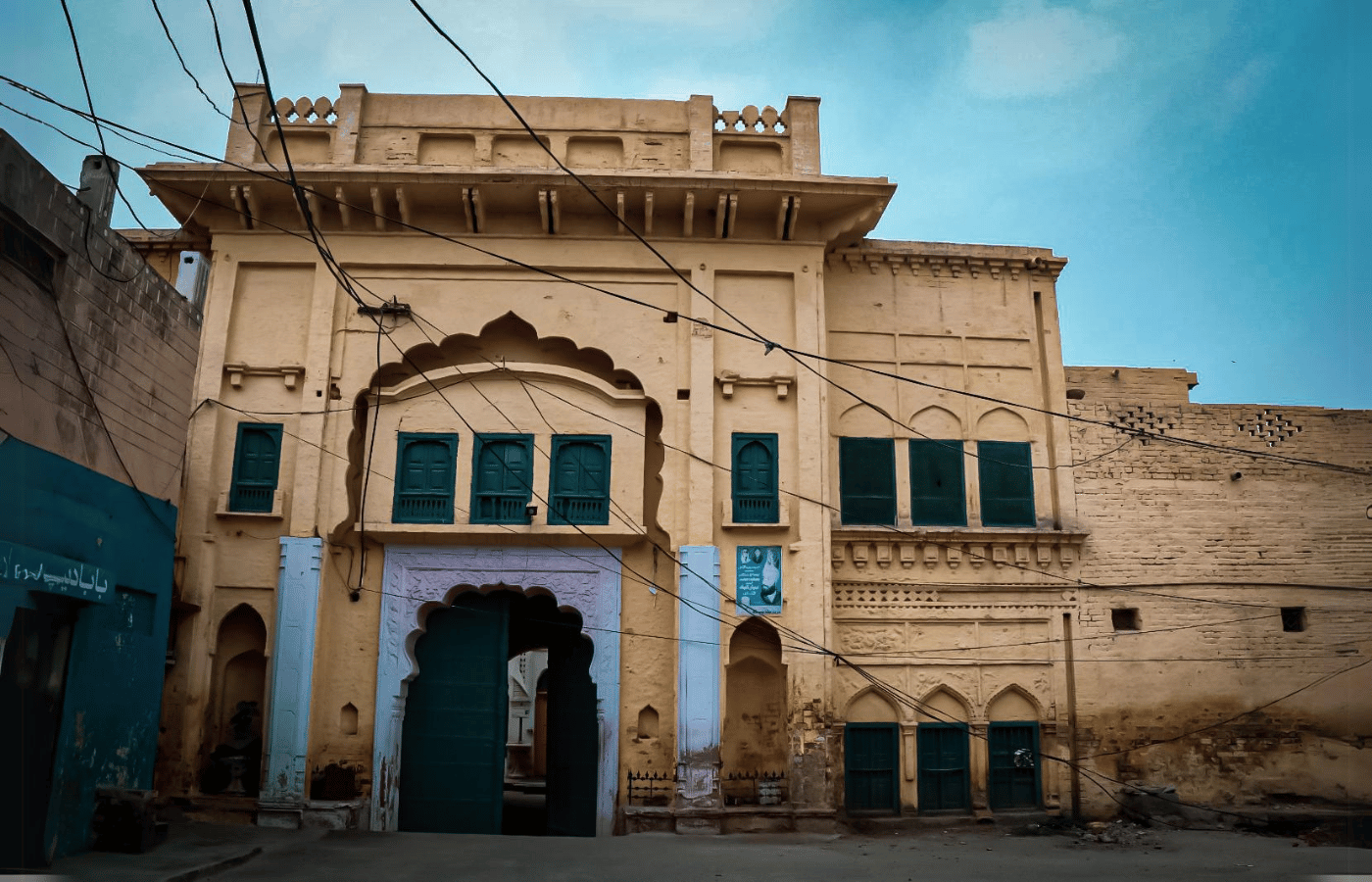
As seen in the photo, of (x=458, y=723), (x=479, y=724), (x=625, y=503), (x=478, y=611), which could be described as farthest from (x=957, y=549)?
(x=458, y=723)

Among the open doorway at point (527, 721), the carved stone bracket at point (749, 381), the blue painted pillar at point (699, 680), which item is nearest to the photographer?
the blue painted pillar at point (699, 680)

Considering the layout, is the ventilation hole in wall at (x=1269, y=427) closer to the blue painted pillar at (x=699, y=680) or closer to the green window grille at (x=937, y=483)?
the green window grille at (x=937, y=483)

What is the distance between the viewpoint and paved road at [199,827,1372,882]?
884 cm

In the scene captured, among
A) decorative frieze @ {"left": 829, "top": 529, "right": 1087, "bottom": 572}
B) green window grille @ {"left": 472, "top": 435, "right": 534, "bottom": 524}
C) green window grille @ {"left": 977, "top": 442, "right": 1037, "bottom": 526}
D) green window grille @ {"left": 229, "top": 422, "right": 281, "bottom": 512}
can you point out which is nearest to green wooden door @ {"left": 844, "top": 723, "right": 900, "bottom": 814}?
decorative frieze @ {"left": 829, "top": 529, "right": 1087, "bottom": 572}

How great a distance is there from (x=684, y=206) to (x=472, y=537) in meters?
4.70

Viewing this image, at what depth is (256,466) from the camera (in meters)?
12.2

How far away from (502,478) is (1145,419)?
8447 mm

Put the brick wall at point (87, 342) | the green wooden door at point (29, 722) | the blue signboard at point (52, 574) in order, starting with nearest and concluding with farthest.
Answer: the blue signboard at point (52, 574)
the brick wall at point (87, 342)
the green wooden door at point (29, 722)

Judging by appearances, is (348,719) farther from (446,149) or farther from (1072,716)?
(1072,716)

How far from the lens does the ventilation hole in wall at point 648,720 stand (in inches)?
467

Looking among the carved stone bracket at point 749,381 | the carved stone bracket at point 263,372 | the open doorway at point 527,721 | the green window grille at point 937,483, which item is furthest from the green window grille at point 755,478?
the open doorway at point 527,721

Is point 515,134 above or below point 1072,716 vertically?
above

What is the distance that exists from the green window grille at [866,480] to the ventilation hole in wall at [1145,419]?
319 centimetres

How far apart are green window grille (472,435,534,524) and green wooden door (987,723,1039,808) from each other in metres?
6.30
